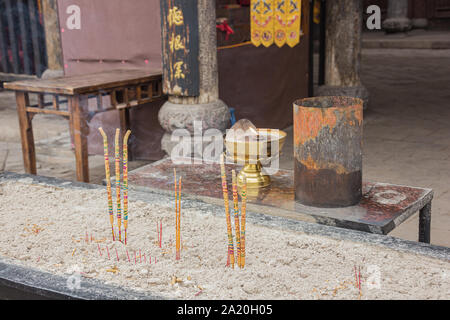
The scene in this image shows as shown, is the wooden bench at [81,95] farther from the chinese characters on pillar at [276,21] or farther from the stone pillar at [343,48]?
the stone pillar at [343,48]

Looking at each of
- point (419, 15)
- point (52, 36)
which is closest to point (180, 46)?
point (52, 36)

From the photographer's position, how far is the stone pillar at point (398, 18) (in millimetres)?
13508

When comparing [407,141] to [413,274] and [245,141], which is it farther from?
[413,274]

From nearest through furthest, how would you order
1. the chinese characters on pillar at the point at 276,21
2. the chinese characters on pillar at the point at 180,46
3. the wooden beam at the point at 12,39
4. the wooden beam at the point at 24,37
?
the chinese characters on pillar at the point at 180,46
the chinese characters on pillar at the point at 276,21
the wooden beam at the point at 24,37
the wooden beam at the point at 12,39

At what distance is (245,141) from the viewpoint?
247 cm

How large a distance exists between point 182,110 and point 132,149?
1031 millimetres

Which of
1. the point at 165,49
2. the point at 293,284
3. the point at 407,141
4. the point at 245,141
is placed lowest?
the point at 407,141

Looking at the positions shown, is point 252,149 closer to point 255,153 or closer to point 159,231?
point 255,153

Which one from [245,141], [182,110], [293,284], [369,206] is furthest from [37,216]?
[182,110]

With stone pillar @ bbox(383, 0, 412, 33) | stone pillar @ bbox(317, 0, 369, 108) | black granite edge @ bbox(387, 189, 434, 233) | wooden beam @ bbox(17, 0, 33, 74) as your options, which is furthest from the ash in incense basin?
stone pillar @ bbox(383, 0, 412, 33)

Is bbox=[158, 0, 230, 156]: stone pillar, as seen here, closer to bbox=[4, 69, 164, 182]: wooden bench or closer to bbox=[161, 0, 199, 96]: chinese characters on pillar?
bbox=[161, 0, 199, 96]: chinese characters on pillar

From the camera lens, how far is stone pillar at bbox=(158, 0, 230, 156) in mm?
A: 4027

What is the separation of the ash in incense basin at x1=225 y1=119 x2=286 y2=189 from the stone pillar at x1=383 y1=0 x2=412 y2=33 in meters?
12.0

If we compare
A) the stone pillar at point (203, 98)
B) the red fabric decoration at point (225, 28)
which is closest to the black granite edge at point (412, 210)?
the stone pillar at point (203, 98)
